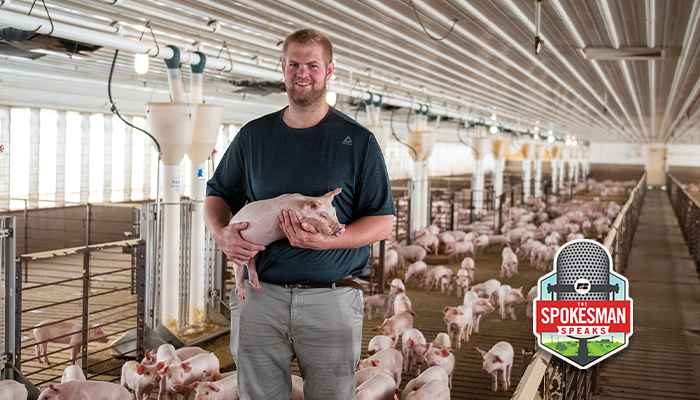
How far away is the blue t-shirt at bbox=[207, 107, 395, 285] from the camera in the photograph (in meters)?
1.84

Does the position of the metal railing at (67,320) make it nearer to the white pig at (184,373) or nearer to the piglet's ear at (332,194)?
the white pig at (184,373)

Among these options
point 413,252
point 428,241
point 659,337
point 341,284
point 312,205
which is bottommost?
point 659,337

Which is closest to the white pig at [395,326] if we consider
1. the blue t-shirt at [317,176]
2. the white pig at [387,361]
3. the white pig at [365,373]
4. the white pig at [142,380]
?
the white pig at [387,361]

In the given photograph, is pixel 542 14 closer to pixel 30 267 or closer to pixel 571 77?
pixel 571 77

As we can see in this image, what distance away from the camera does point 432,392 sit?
342 cm

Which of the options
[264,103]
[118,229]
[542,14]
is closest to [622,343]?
[542,14]

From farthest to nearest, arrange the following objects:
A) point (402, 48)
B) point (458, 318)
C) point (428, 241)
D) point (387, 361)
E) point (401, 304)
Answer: point (428, 241) → point (402, 48) → point (401, 304) → point (458, 318) → point (387, 361)

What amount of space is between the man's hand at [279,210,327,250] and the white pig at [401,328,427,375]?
3092mm

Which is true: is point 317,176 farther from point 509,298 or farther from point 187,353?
point 509,298

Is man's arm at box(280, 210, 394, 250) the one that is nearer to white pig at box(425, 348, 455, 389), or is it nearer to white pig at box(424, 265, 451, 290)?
white pig at box(425, 348, 455, 389)

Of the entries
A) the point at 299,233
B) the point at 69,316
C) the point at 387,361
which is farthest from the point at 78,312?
the point at 299,233

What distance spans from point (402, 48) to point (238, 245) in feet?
17.5

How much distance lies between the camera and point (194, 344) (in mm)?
4863

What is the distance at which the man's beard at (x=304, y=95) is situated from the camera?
1808 millimetres
